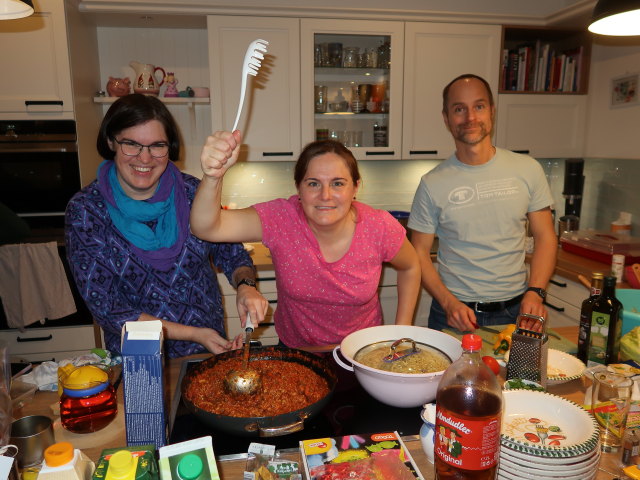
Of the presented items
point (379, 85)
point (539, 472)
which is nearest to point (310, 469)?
point (539, 472)

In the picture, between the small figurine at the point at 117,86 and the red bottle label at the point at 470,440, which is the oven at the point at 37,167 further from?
the red bottle label at the point at 470,440

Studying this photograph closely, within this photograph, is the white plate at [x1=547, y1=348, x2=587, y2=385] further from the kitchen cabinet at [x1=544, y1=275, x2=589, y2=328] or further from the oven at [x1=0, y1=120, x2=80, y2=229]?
the oven at [x1=0, y1=120, x2=80, y2=229]

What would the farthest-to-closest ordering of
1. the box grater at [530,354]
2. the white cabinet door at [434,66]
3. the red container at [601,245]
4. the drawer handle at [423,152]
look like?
the drawer handle at [423,152] < the white cabinet door at [434,66] < the red container at [601,245] < the box grater at [530,354]

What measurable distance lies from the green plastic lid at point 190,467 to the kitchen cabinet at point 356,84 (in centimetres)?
253

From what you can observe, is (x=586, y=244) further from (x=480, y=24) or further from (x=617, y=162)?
(x=480, y=24)

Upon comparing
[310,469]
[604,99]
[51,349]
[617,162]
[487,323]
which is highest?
[604,99]

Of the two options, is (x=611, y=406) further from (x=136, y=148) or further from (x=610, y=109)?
(x=610, y=109)

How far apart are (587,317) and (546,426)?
0.46m

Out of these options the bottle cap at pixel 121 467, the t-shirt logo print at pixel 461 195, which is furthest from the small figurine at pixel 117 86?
the bottle cap at pixel 121 467

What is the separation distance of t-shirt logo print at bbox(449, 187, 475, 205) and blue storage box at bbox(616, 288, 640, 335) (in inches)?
25.3

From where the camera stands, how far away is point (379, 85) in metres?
3.10

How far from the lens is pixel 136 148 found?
56.4 inches

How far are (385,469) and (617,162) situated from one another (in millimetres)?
3067

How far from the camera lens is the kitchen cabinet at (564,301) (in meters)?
2.49
